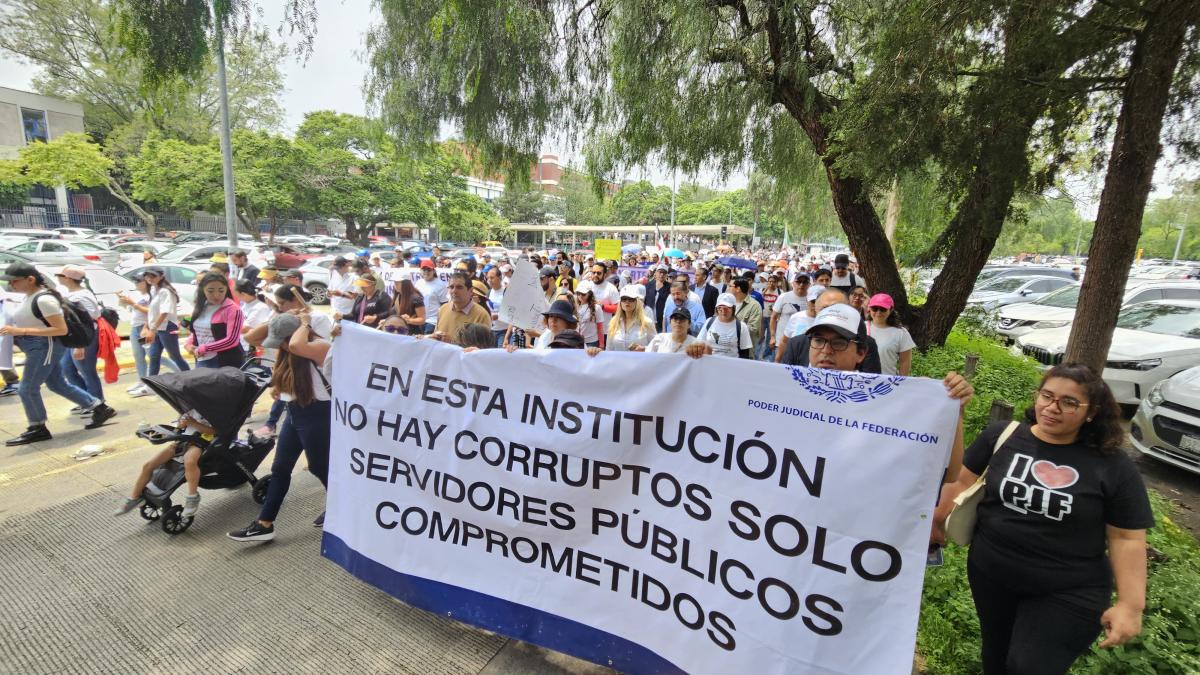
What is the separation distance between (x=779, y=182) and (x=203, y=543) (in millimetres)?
9809

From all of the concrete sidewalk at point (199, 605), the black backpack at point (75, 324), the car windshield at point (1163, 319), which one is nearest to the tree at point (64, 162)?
the black backpack at point (75, 324)

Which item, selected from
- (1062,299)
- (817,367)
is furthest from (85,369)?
(1062,299)

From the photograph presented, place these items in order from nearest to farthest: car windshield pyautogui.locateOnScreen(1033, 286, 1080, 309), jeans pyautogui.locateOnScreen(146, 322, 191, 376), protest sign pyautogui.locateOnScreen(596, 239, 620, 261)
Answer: jeans pyautogui.locateOnScreen(146, 322, 191, 376) → car windshield pyautogui.locateOnScreen(1033, 286, 1080, 309) → protest sign pyautogui.locateOnScreen(596, 239, 620, 261)

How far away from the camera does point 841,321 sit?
2639mm

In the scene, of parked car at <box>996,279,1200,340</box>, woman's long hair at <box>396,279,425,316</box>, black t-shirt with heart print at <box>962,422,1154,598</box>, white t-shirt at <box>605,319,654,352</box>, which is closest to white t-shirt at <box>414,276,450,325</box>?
woman's long hair at <box>396,279,425,316</box>

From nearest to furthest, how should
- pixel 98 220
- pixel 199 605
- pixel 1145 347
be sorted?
1. pixel 199 605
2. pixel 1145 347
3. pixel 98 220

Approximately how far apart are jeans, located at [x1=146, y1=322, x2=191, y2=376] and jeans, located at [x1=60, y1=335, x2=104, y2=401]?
A: 590mm

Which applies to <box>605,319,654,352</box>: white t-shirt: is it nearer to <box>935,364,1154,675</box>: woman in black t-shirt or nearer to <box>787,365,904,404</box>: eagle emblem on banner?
<box>787,365,904,404</box>: eagle emblem on banner

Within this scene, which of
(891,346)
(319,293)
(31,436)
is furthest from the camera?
(319,293)

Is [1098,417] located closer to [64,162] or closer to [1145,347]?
[1145,347]

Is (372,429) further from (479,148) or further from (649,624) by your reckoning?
(479,148)

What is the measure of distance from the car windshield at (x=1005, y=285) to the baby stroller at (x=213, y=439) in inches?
717

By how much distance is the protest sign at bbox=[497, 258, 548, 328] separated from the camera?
555 centimetres

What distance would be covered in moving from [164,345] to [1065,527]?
8.27 meters
